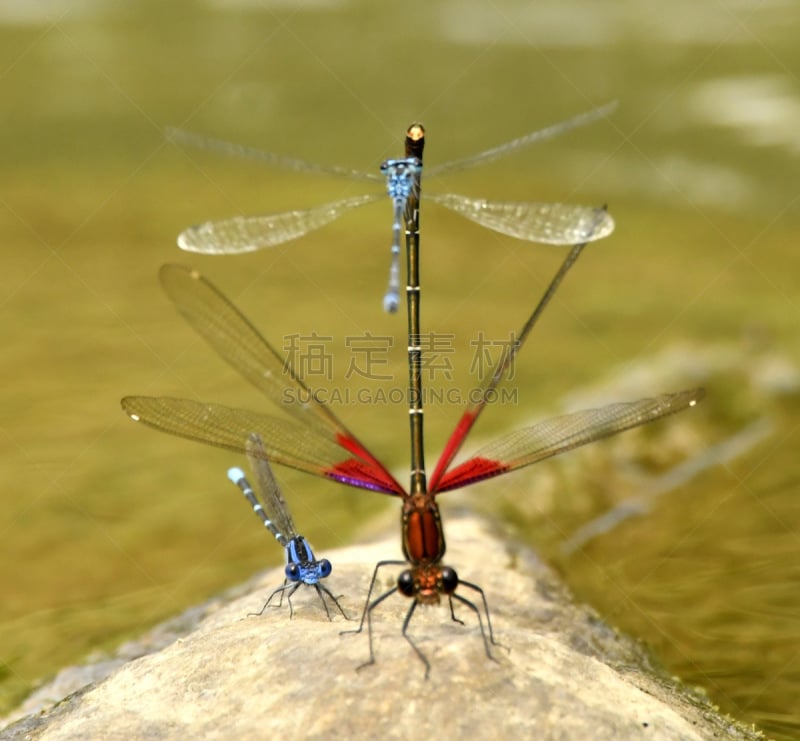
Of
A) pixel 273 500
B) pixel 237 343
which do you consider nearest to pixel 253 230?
pixel 237 343

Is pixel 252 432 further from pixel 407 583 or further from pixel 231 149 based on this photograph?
pixel 231 149

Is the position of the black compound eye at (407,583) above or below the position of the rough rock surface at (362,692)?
above

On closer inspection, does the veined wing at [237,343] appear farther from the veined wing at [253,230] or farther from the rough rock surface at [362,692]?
the rough rock surface at [362,692]

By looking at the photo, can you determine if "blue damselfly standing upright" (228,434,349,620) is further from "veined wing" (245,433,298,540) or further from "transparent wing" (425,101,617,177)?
"transparent wing" (425,101,617,177)

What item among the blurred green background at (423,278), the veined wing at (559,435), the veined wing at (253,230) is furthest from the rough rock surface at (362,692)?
the veined wing at (253,230)

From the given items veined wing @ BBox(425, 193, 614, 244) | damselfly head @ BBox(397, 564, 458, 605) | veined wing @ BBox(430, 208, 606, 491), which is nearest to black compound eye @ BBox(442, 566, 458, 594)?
damselfly head @ BBox(397, 564, 458, 605)
